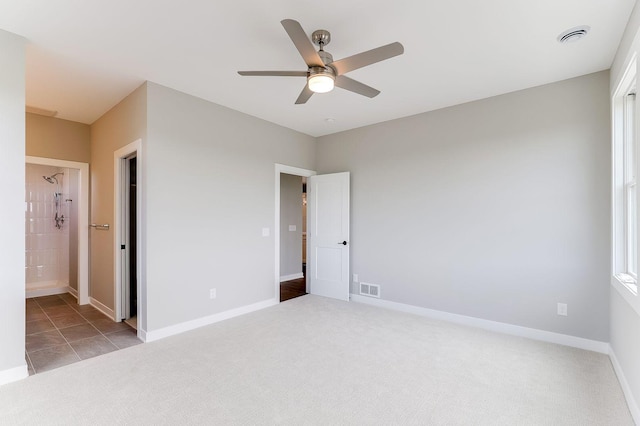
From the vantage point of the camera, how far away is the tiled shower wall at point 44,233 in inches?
209

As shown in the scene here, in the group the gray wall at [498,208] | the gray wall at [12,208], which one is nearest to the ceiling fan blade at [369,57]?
the gray wall at [498,208]

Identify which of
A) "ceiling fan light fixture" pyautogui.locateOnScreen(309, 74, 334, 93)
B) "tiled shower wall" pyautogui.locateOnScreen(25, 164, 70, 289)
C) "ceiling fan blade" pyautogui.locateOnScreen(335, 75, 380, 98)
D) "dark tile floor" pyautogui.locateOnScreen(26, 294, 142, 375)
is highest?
"ceiling fan blade" pyautogui.locateOnScreen(335, 75, 380, 98)

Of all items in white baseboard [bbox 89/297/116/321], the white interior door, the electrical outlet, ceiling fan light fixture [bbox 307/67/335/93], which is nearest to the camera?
ceiling fan light fixture [bbox 307/67/335/93]

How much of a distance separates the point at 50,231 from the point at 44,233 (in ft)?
0.28

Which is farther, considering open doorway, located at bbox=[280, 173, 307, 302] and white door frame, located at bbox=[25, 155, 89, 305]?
open doorway, located at bbox=[280, 173, 307, 302]

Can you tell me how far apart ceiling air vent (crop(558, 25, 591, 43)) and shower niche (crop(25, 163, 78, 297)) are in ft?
21.6

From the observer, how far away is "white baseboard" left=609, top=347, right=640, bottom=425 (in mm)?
1938

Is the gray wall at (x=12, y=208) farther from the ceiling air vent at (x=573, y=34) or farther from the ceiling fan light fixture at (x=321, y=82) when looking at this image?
the ceiling air vent at (x=573, y=34)

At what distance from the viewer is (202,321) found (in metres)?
3.69

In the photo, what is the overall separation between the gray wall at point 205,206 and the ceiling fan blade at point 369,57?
82.7 inches

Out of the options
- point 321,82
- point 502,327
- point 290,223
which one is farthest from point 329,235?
point 321,82

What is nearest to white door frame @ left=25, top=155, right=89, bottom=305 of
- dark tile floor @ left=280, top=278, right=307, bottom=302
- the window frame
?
dark tile floor @ left=280, top=278, right=307, bottom=302

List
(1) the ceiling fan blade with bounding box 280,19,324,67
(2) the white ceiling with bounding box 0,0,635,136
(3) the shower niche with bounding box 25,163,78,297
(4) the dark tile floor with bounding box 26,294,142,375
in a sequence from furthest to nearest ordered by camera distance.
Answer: (3) the shower niche with bounding box 25,163,78,297 → (4) the dark tile floor with bounding box 26,294,142,375 → (2) the white ceiling with bounding box 0,0,635,136 → (1) the ceiling fan blade with bounding box 280,19,324,67

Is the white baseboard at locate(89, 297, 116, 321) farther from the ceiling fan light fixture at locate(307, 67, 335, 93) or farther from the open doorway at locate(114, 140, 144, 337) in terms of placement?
the ceiling fan light fixture at locate(307, 67, 335, 93)
